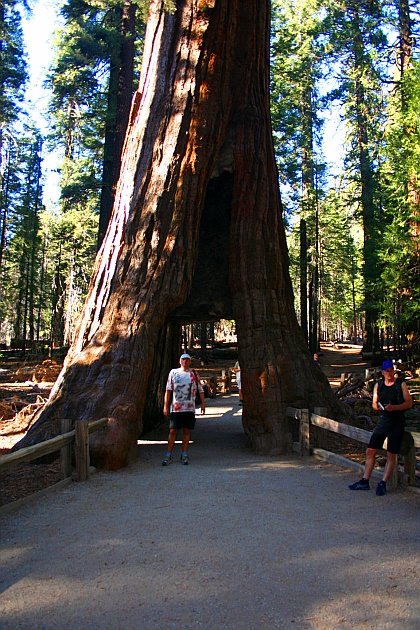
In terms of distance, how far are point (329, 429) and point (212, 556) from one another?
4.16 metres

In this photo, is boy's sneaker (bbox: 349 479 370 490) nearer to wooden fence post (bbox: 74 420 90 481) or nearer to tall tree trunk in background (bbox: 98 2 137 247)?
wooden fence post (bbox: 74 420 90 481)

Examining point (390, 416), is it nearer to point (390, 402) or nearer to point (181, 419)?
point (390, 402)

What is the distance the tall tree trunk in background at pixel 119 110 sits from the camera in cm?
1694

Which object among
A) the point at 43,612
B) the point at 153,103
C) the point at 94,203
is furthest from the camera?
the point at 94,203

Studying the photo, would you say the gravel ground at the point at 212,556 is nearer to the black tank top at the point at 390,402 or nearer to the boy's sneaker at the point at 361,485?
the boy's sneaker at the point at 361,485

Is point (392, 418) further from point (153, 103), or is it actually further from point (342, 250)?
point (342, 250)

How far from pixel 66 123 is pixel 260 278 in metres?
16.4

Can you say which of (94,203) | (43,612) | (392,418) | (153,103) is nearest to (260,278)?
(153,103)

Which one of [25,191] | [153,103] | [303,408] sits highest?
[25,191]

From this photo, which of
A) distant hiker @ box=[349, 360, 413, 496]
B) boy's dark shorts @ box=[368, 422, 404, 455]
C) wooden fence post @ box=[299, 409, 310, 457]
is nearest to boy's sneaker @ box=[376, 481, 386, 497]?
distant hiker @ box=[349, 360, 413, 496]

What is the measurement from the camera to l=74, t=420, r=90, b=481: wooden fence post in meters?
7.54

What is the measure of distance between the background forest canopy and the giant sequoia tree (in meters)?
1.32

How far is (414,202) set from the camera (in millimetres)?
23484

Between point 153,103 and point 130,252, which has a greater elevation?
point 153,103
